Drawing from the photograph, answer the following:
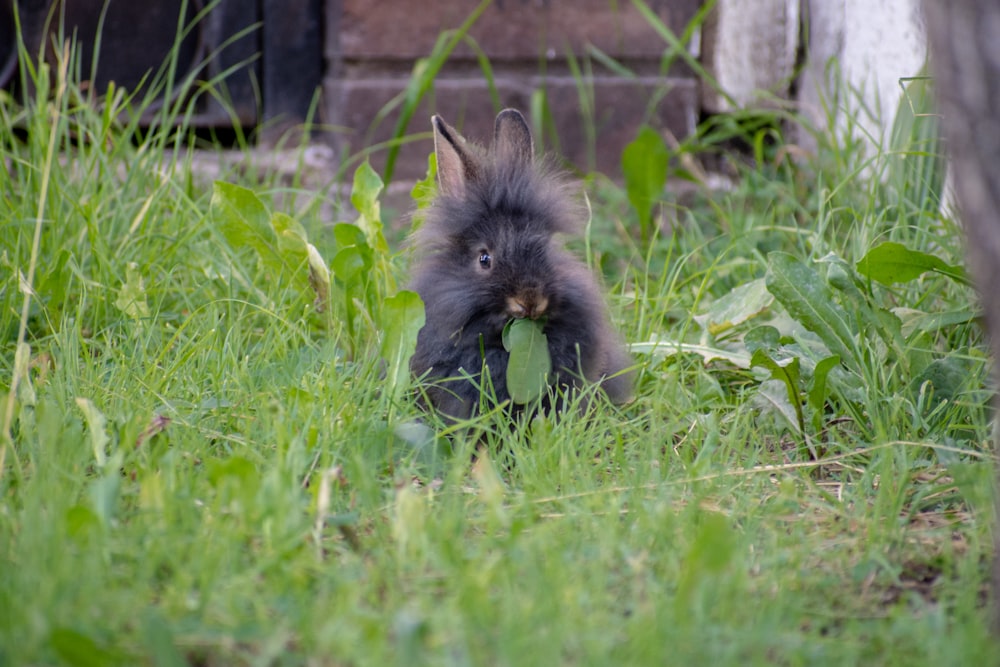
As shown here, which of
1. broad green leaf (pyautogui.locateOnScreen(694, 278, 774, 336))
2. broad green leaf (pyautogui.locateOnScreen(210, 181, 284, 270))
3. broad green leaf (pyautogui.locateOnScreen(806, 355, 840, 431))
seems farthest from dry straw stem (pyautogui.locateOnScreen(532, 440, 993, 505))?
broad green leaf (pyautogui.locateOnScreen(210, 181, 284, 270))

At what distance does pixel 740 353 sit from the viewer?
333cm

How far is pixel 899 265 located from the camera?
9.51 ft

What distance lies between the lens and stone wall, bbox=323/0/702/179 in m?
5.20

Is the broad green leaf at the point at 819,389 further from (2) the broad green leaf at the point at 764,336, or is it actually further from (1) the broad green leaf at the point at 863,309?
(2) the broad green leaf at the point at 764,336

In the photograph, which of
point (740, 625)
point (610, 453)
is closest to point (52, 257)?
point (610, 453)

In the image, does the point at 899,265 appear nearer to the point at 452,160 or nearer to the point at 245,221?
the point at 452,160

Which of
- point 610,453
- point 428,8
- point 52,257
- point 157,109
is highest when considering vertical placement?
point 428,8

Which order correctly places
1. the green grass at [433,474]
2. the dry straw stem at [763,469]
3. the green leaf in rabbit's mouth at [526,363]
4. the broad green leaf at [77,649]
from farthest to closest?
1. the green leaf in rabbit's mouth at [526,363]
2. the dry straw stem at [763,469]
3. the green grass at [433,474]
4. the broad green leaf at [77,649]

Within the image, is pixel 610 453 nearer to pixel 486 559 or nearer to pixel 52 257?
pixel 486 559

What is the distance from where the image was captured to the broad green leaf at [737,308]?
135 inches

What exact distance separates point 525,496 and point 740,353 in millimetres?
1435

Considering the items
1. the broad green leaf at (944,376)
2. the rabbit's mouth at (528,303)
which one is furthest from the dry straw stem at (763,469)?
the rabbit's mouth at (528,303)

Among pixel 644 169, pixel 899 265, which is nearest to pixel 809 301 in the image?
pixel 899 265

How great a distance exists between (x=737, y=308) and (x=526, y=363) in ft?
3.41
